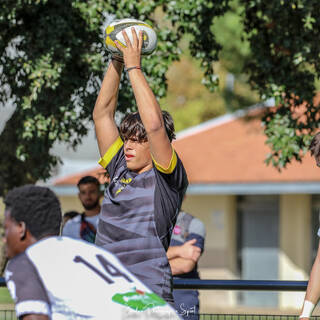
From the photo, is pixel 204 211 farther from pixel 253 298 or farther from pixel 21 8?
pixel 21 8

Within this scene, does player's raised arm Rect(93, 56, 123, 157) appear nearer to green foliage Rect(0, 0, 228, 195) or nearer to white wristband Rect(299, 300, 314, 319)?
white wristband Rect(299, 300, 314, 319)

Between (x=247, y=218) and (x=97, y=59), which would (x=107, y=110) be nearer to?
(x=97, y=59)

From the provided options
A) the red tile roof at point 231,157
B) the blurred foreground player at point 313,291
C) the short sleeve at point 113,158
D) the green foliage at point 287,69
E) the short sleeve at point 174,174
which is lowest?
the blurred foreground player at point 313,291

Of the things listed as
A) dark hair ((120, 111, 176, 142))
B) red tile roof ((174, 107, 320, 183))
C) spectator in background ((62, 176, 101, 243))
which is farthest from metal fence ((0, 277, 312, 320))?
red tile roof ((174, 107, 320, 183))

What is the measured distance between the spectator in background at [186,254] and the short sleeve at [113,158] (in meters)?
1.62

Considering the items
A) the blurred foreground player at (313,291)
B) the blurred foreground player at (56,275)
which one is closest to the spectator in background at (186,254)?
the blurred foreground player at (313,291)

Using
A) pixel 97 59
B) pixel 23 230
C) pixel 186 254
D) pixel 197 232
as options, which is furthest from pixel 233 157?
pixel 23 230

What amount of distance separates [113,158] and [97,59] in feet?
14.1

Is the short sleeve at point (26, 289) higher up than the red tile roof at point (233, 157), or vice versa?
the red tile roof at point (233, 157)

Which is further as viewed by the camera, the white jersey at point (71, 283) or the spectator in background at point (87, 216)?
the spectator in background at point (87, 216)

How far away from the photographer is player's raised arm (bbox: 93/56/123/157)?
176 inches

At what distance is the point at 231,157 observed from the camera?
72.0ft

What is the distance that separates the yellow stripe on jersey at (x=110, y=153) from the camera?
445cm

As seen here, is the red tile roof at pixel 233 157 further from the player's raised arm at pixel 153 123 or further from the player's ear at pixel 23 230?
the player's ear at pixel 23 230
